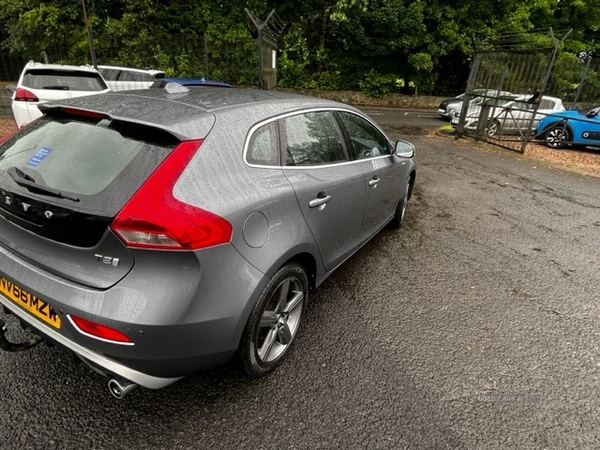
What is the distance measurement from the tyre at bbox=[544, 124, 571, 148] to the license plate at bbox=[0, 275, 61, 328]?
12.2 meters

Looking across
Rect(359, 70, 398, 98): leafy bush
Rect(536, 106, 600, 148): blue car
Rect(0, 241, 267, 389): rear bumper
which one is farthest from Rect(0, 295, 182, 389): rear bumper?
Rect(359, 70, 398, 98): leafy bush

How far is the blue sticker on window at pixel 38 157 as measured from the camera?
6.09ft

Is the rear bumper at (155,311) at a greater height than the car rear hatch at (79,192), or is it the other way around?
the car rear hatch at (79,192)

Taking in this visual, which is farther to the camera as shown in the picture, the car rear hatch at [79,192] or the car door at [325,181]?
the car door at [325,181]

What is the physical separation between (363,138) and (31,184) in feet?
8.09

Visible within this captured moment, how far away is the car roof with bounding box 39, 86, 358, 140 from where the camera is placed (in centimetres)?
178

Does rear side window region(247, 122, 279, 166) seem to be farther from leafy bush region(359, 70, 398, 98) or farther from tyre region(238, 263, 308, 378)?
leafy bush region(359, 70, 398, 98)

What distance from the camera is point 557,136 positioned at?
33.6ft

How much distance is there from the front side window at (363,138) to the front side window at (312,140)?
208mm

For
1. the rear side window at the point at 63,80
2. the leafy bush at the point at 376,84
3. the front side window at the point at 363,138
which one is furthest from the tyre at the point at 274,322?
the leafy bush at the point at 376,84

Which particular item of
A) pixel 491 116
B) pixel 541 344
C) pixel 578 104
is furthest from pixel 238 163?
pixel 578 104

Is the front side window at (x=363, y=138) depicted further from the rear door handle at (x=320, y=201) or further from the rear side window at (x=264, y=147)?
the rear side window at (x=264, y=147)

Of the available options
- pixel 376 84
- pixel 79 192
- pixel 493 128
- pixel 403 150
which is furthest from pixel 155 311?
pixel 376 84

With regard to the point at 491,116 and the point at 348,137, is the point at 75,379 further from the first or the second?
the point at 491,116
